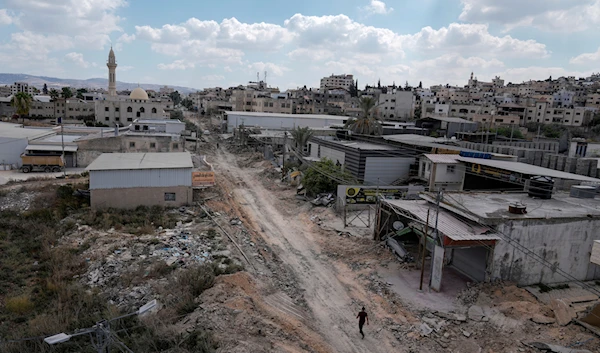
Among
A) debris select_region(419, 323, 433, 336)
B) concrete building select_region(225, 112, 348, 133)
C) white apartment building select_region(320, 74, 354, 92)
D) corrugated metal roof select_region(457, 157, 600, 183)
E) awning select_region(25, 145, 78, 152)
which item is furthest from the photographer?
white apartment building select_region(320, 74, 354, 92)

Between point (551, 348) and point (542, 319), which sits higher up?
point (542, 319)

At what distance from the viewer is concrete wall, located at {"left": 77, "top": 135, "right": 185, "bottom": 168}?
132 feet

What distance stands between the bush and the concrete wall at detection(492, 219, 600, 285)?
1786 cm

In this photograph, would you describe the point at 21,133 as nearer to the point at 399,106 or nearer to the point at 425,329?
the point at 425,329

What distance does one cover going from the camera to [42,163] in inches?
1458

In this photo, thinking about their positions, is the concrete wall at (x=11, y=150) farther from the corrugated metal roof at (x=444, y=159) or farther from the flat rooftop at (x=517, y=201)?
the flat rooftop at (x=517, y=201)

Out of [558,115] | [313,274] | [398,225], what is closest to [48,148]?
[313,274]

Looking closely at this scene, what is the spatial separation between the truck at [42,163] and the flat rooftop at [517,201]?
109ft

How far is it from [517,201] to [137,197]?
21.5 meters

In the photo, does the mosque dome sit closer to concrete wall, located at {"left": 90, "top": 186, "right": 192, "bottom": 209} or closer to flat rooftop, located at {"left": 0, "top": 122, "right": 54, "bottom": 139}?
flat rooftop, located at {"left": 0, "top": 122, "right": 54, "bottom": 139}

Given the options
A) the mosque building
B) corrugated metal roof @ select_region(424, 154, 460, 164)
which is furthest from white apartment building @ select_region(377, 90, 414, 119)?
corrugated metal roof @ select_region(424, 154, 460, 164)

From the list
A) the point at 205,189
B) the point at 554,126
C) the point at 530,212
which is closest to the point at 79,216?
the point at 205,189

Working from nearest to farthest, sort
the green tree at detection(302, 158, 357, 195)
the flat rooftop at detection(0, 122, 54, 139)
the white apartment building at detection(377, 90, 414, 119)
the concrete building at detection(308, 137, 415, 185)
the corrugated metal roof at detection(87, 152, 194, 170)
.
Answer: the corrugated metal roof at detection(87, 152, 194, 170) < the green tree at detection(302, 158, 357, 195) < the concrete building at detection(308, 137, 415, 185) < the flat rooftop at detection(0, 122, 54, 139) < the white apartment building at detection(377, 90, 414, 119)

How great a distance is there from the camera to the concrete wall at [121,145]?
40.1 metres
